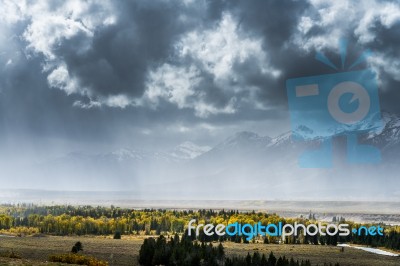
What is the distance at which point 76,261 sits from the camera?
90.1 metres

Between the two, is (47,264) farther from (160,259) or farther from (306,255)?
(306,255)

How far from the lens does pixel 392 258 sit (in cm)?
15825

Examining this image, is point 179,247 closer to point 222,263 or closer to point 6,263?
point 222,263

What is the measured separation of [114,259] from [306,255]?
71595 mm

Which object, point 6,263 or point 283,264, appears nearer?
point 6,263

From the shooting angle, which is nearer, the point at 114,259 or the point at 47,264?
the point at 47,264

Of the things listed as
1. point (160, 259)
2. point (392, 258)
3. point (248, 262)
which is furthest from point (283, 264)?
point (392, 258)

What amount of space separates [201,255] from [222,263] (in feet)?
17.1

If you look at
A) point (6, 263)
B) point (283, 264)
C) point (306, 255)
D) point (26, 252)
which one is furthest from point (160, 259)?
point (306, 255)

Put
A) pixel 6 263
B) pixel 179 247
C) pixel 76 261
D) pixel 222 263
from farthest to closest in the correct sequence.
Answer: pixel 179 247, pixel 222 263, pixel 76 261, pixel 6 263

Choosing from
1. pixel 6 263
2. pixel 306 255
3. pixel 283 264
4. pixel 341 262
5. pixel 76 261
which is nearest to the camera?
pixel 6 263

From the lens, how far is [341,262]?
13675 cm

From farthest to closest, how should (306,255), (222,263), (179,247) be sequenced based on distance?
(306,255) → (179,247) → (222,263)

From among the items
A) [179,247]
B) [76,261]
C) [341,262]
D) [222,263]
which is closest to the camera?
[76,261]
